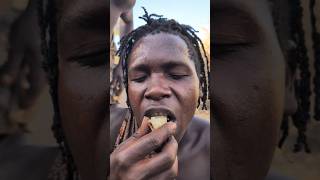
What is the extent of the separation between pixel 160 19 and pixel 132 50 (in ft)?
0.33

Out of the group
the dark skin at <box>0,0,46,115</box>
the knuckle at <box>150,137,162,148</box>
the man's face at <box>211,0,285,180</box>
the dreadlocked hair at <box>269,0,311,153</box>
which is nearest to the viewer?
the knuckle at <box>150,137,162,148</box>

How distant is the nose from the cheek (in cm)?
18

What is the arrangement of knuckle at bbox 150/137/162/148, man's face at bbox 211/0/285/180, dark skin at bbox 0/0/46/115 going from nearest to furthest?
knuckle at bbox 150/137/162/148
man's face at bbox 211/0/285/180
dark skin at bbox 0/0/46/115

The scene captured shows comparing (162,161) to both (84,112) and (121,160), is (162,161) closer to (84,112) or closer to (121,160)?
(121,160)

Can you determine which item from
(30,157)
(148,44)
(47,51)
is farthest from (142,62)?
(30,157)

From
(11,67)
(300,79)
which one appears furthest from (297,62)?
(11,67)

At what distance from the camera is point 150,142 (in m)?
1.42

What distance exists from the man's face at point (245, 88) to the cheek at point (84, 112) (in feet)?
0.98

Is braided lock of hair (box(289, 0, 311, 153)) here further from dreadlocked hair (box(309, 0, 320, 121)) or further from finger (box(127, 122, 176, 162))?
finger (box(127, 122, 176, 162))

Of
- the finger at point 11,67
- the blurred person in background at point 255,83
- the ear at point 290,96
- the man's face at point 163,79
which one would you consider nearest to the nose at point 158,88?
the man's face at point 163,79

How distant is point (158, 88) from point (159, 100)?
0.03 metres

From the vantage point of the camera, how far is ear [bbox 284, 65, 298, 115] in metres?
1.65

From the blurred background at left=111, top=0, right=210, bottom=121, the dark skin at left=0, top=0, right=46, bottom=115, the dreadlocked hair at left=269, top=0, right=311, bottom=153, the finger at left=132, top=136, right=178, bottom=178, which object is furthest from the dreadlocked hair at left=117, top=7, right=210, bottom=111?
the dark skin at left=0, top=0, right=46, bottom=115

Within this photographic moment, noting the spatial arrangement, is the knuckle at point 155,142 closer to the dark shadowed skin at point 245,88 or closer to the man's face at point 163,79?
the man's face at point 163,79
